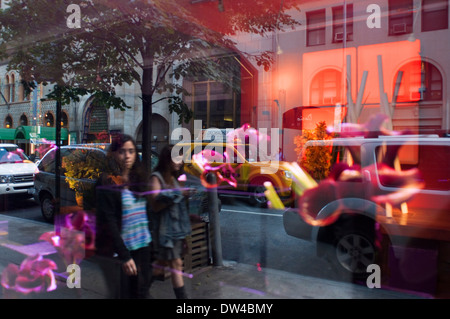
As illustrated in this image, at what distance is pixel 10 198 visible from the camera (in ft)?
34.2

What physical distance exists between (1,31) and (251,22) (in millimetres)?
4281

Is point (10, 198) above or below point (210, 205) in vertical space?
below

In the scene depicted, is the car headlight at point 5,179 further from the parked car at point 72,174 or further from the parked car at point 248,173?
the parked car at point 248,173

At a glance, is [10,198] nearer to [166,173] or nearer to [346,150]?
[166,173]

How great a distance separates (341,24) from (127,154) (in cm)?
Result: 1444

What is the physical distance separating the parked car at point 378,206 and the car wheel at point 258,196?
15.6 feet

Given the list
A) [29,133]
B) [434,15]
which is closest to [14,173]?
[29,133]

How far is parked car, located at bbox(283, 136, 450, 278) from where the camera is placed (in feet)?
13.1

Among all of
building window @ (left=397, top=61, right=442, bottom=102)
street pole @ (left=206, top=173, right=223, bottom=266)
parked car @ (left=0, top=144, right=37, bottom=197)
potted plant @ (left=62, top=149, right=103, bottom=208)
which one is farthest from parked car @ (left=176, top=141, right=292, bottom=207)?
building window @ (left=397, top=61, right=442, bottom=102)

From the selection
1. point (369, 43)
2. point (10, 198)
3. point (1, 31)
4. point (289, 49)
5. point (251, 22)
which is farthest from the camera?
point (289, 49)

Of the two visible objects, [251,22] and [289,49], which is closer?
[251,22]

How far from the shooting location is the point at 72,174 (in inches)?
274

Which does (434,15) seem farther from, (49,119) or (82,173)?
(49,119)

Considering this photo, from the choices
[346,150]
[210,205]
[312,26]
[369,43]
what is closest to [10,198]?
[210,205]
